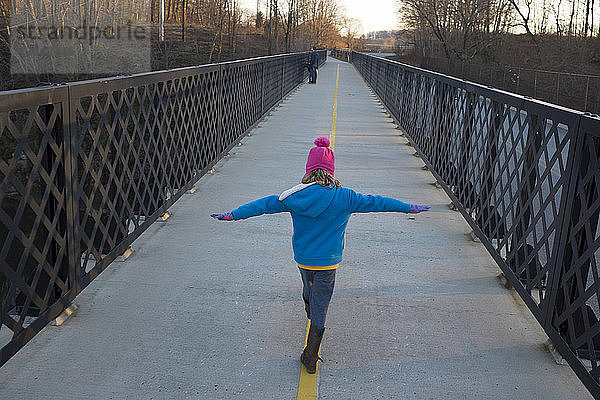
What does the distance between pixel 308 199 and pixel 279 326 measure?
129cm

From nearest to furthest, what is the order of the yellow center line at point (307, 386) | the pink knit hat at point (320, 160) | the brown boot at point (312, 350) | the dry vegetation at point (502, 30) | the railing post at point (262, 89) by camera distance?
1. the yellow center line at point (307, 386)
2. the pink knit hat at point (320, 160)
3. the brown boot at point (312, 350)
4. the railing post at point (262, 89)
5. the dry vegetation at point (502, 30)

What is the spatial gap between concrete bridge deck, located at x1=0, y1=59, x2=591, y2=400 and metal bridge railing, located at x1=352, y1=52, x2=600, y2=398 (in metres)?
0.27

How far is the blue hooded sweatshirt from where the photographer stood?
386 centimetres

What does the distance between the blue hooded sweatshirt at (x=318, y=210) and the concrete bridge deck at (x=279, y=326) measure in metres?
0.79

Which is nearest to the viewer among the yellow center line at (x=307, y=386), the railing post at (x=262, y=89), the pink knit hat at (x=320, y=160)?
the yellow center line at (x=307, y=386)

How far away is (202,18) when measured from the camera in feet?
178

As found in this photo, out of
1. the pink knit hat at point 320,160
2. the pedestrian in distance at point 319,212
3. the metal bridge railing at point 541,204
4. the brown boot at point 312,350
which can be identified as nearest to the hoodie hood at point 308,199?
the pedestrian in distance at point 319,212

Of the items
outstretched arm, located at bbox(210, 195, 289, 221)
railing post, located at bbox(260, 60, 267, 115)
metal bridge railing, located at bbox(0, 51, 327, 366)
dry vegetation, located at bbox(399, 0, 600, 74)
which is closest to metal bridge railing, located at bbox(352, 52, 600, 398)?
outstretched arm, located at bbox(210, 195, 289, 221)

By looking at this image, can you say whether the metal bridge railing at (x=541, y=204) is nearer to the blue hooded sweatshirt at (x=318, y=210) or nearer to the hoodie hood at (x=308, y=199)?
the blue hooded sweatshirt at (x=318, y=210)

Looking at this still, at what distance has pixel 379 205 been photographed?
12.6 ft

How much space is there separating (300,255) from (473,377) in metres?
1.34

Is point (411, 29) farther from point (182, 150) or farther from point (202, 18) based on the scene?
point (182, 150)

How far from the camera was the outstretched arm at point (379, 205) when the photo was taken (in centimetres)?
384

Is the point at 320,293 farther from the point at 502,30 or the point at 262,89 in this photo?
the point at 502,30
